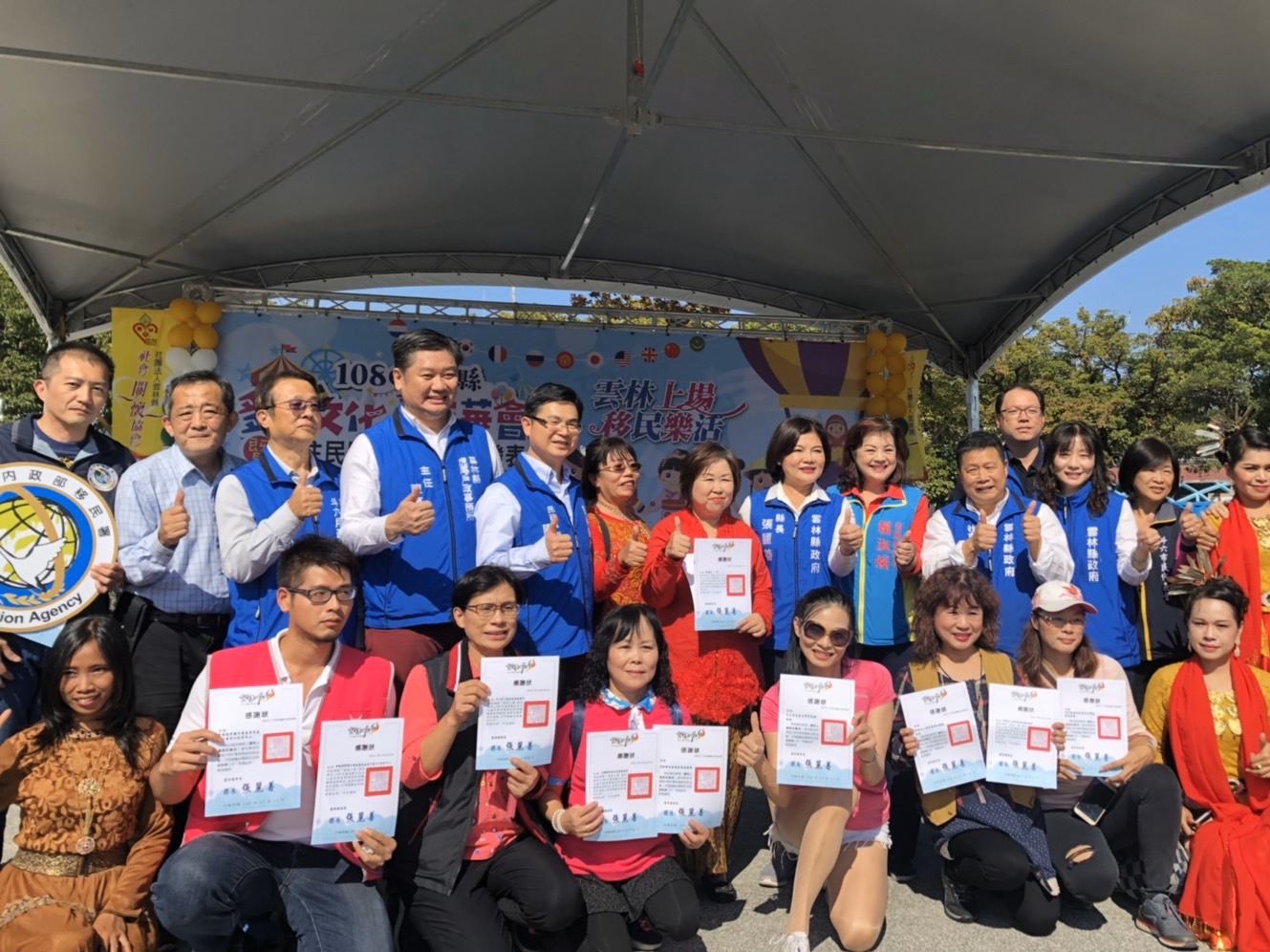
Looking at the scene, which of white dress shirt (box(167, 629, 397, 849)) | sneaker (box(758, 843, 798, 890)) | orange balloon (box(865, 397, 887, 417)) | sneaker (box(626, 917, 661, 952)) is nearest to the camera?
white dress shirt (box(167, 629, 397, 849))

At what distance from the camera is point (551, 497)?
3279mm

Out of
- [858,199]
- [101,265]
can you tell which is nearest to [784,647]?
[858,199]

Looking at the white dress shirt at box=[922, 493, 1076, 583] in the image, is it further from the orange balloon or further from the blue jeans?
the orange balloon

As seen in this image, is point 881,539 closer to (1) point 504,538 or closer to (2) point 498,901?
(1) point 504,538

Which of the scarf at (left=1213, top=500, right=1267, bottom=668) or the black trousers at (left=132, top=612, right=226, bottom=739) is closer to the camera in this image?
the black trousers at (left=132, top=612, right=226, bottom=739)

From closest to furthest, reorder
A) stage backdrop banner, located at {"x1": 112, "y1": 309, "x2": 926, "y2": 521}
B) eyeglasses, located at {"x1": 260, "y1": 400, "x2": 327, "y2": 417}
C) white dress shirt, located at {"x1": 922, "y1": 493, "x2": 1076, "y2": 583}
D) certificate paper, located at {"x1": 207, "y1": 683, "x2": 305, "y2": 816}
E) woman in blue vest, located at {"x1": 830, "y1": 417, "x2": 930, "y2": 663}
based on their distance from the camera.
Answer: certificate paper, located at {"x1": 207, "y1": 683, "x2": 305, "y2": 816} → eyeglasses, located at {"x1": 260, "y1": 400, "x2": 327, "y2": 417} → white dress shirt, located at {"x1": 922, "y1": 493, "x2": 1076, "y2": 583} → woman in blue vest, located at {"x1": 830, "y1": 417, "x2": 930, "y2": 663} → stage backdrop banner, located at {"x1": 112, "y1": 309, "x2": 926, "y2": 521}

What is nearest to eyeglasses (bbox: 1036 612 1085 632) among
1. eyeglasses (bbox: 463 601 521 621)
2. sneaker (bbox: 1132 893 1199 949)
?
sneaker (bbox: 1132 893 1199 949)

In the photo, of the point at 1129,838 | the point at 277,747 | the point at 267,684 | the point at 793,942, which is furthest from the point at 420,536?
the point at 1129,838

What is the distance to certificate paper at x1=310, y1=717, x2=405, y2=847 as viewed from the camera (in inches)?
92.4

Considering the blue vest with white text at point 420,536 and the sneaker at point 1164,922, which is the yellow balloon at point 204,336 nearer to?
the blue vest with white text at point 420,536

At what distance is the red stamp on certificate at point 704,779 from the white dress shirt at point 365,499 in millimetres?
1226

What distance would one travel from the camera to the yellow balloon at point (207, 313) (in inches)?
268

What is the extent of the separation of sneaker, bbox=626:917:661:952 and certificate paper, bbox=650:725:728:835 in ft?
1.14

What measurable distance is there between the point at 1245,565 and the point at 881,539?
1.51 m
